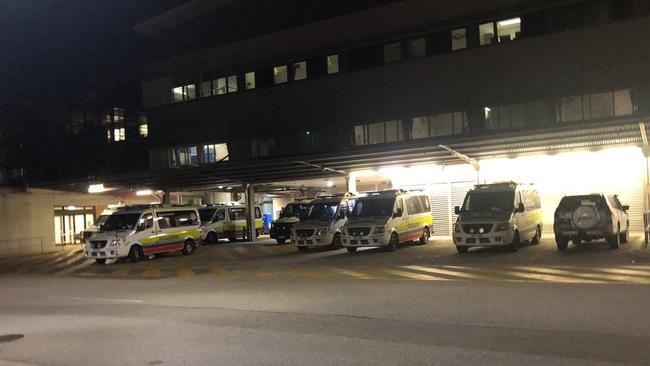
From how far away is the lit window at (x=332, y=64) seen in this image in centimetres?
3123

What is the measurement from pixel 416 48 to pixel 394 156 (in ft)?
18.1

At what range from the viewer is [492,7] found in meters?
26.6

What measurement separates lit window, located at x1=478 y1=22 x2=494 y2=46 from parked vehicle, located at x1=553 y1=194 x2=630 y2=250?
30.0ft

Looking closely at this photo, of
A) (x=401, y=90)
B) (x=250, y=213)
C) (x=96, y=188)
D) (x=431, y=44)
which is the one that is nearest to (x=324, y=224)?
(x=401, y=90)

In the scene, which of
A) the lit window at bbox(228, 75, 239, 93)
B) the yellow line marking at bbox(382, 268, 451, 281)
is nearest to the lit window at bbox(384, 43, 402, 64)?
the lit window at bbox(228, 75, 239, 93)

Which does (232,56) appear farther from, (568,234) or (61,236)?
(568,234)

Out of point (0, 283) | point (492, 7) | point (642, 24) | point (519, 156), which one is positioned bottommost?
point (0, 283)

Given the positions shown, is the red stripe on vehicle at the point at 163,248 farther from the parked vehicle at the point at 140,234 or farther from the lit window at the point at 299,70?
the lit window at the point at 299,70

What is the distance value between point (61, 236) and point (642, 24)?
1409 inches

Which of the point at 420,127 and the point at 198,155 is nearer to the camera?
the point at 420,127

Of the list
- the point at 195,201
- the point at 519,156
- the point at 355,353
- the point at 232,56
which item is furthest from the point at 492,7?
the point at 195,201

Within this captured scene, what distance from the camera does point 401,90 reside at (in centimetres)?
2875

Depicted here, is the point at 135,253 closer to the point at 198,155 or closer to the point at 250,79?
the point at 198,155

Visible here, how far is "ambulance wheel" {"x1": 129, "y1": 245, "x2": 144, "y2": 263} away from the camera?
24781 millimetres
